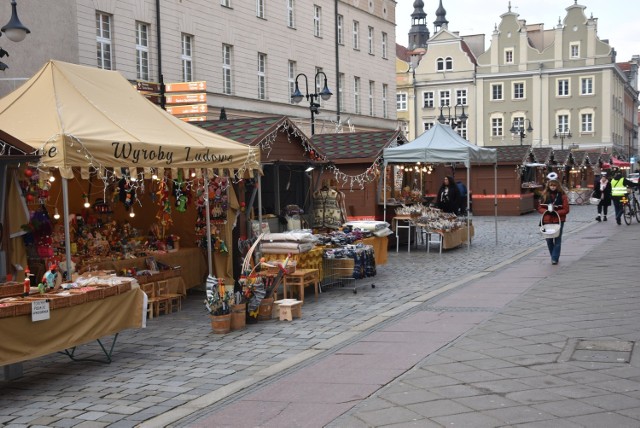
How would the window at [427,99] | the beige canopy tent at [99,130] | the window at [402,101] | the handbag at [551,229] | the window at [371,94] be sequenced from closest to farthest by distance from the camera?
the beige canopy tent at [99,130] → the handbag at [551,229] → the window at [371,94] → the window at [427,99] → the window at [402,101]

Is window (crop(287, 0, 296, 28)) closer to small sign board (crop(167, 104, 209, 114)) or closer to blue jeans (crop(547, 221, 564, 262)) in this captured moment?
small sign board (crop(167, 104, 209, 114))

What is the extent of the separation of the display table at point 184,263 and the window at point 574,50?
198 feet

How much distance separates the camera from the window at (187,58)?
26895 mm

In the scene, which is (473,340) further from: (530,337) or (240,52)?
(240,52)

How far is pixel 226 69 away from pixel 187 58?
249 centimetres

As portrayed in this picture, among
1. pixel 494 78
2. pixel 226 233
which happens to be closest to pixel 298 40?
pixel 226 233

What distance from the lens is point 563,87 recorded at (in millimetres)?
65562

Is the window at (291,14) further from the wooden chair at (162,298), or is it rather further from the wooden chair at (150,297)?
the wooden chair at (150,297)

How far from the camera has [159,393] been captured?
22.5 ft

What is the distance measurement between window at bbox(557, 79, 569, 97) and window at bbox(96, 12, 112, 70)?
167ft

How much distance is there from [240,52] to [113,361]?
76.3 ft

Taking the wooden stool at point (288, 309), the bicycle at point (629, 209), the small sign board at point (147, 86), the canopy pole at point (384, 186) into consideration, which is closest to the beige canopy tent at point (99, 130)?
the wooden stool at point (288, 309)

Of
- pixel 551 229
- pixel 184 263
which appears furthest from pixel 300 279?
pixel 551 229

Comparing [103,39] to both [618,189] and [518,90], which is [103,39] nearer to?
[618,189]
